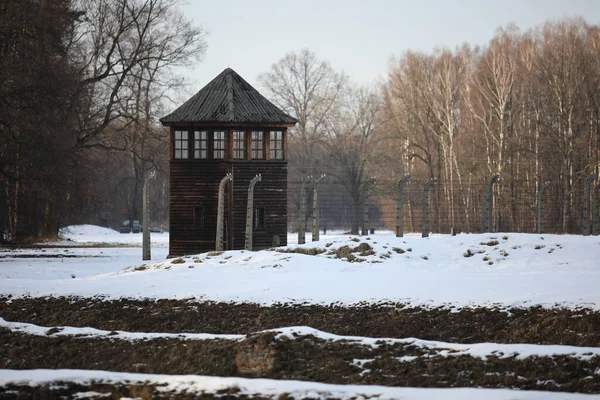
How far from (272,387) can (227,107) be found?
23549 mm

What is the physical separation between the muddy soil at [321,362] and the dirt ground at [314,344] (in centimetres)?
1

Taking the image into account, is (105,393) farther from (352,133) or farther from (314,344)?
(352,133)

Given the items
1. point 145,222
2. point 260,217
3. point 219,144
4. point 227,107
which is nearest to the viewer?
point 145,222

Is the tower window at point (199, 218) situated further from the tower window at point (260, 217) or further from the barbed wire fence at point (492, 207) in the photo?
the barbed wire fence at point (492, 207)

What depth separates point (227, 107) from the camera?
111 ft

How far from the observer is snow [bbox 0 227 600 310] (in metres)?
16.7

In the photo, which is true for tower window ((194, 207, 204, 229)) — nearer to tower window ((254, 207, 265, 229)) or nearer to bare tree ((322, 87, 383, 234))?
tower window ((254, 207, 265, 229))

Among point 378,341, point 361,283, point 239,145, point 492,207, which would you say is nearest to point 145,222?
point 239,145

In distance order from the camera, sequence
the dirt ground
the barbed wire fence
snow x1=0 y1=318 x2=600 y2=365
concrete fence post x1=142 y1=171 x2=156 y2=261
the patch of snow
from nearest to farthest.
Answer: the dirt ground → snow x1=0 y1=318 x2=600 y2=365 → the patch of snow → concrete fence post x1=142 y1=171 x2=156 y2=261 → the barbed wire fence

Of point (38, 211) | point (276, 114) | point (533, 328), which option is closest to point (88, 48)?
point (38, 211)

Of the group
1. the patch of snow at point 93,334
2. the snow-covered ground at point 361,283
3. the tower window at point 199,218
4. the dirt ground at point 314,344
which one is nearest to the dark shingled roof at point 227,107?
the tower window at point 199,218

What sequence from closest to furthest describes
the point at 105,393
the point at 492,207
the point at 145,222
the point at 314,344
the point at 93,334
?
the point at 105,393 → the point at 314,344 → the point at 93,334 → the point at 145,222 → the point at 492,207

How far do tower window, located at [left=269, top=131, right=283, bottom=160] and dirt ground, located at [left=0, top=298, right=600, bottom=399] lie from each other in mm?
16921

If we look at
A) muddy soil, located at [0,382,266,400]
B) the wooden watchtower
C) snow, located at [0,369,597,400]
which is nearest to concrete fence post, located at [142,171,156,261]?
the wooden watchtower
